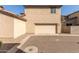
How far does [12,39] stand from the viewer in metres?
3.28

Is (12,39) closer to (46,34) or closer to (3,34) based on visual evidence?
(3,34)

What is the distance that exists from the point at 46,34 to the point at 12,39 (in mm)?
832

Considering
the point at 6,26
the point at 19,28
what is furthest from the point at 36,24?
the point at 6,26

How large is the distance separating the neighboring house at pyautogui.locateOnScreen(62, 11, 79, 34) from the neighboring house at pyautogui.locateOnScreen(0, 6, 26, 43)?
2.89ft

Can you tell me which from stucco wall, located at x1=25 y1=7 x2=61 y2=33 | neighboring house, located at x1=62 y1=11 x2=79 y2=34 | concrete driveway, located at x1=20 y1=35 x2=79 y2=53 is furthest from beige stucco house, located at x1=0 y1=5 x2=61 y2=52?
concrete driveway, located at x1=20 y1=35 x2=79 y2=53

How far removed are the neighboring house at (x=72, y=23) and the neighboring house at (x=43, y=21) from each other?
0.16m

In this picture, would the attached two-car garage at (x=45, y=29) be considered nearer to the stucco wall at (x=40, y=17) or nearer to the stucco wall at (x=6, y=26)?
the stucco wall at (x=40, y=17)

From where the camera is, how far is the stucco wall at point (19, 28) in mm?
2946

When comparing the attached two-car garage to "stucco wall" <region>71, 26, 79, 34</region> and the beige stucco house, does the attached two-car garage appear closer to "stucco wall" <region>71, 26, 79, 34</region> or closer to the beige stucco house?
the beige stucco house

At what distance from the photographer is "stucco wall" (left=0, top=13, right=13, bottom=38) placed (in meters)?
3.29

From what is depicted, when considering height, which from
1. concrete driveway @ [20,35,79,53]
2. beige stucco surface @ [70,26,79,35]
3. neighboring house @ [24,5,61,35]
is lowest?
concrete driveway @ [20,35,79,53]

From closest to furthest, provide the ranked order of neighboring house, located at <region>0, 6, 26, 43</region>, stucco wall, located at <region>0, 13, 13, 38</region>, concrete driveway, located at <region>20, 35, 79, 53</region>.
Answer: neighboring house, located at <region>0, 6, 26, 43</region>
stucco wall, located at <region>0, 13, 13, 38</region>
concrete driveway, located at <region>20, 35, 79, 53</region>
